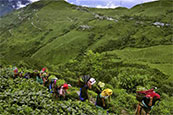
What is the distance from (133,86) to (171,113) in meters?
11.0

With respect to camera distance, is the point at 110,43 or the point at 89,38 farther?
the point at 89,38

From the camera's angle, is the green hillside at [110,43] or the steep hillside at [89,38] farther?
the steep hillside at [89,38]

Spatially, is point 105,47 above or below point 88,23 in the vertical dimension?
below

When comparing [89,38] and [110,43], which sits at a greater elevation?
[89,38]

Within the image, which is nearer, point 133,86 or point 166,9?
point 133,86

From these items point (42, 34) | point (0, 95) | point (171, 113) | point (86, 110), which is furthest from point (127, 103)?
point (42, 34)

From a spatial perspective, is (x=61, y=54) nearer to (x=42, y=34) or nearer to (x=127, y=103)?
(x=42, y=34)

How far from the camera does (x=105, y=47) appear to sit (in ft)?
349

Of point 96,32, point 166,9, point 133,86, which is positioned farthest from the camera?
point 166,9

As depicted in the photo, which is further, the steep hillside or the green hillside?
the steep hillside

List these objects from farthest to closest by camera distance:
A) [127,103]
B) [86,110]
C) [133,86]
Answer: [133,86]
[127,103]
[86,110]

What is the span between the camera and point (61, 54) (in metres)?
109

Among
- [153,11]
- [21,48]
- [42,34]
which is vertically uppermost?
[153,11]

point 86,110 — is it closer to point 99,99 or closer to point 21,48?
point 99,99
